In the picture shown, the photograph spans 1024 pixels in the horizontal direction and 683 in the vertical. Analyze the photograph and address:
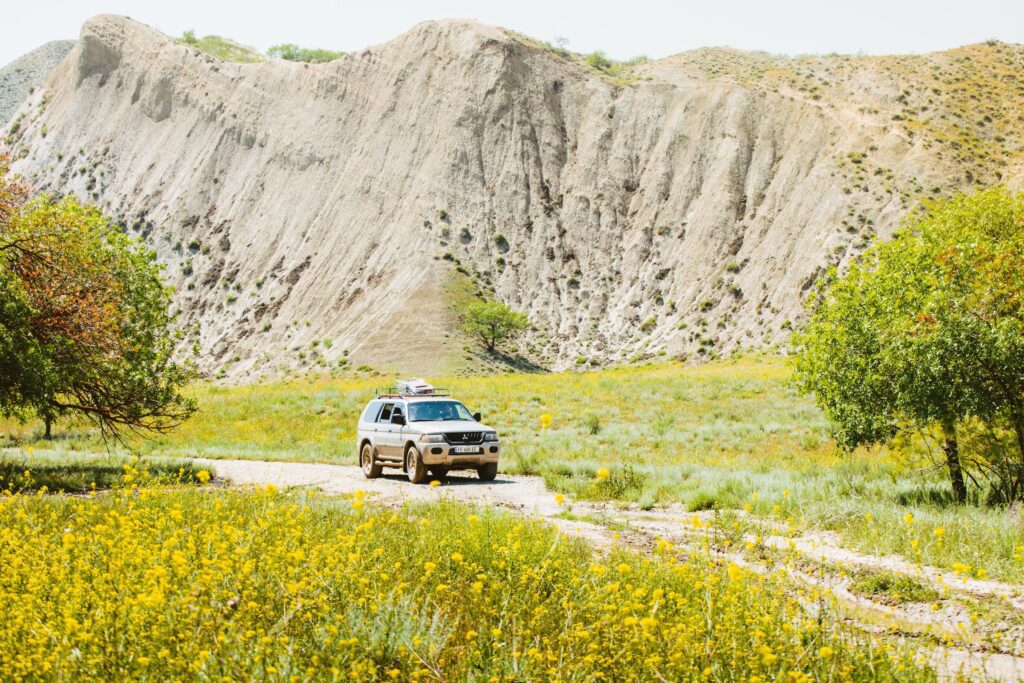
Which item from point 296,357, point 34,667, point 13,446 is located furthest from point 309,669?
point 296,357

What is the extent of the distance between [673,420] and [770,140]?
4560cm

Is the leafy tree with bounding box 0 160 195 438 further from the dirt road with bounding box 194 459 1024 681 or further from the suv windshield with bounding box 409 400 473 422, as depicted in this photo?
the suv windshield with bounding box 409 400 473 422

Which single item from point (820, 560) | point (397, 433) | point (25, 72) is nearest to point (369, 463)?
point (397, 433)

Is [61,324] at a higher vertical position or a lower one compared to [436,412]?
higher

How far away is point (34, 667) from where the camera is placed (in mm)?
4426

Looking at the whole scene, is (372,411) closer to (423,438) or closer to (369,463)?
(369,463)

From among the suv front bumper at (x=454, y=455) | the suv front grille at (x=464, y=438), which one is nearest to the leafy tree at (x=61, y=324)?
the suv front bumper at (x=454, y=455)

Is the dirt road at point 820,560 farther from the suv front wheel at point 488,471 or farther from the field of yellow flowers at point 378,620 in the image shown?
the field of yellow flowers at point 378,620

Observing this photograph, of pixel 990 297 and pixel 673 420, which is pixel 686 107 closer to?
pixel 673 420

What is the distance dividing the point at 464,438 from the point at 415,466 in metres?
1.32

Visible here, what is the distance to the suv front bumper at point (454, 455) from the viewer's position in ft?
59.4

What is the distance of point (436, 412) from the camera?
772 inches

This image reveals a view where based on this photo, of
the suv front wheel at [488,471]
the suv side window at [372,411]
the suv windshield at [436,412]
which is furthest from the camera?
the suv side window at [372,411]

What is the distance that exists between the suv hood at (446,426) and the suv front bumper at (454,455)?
1.11 feet
